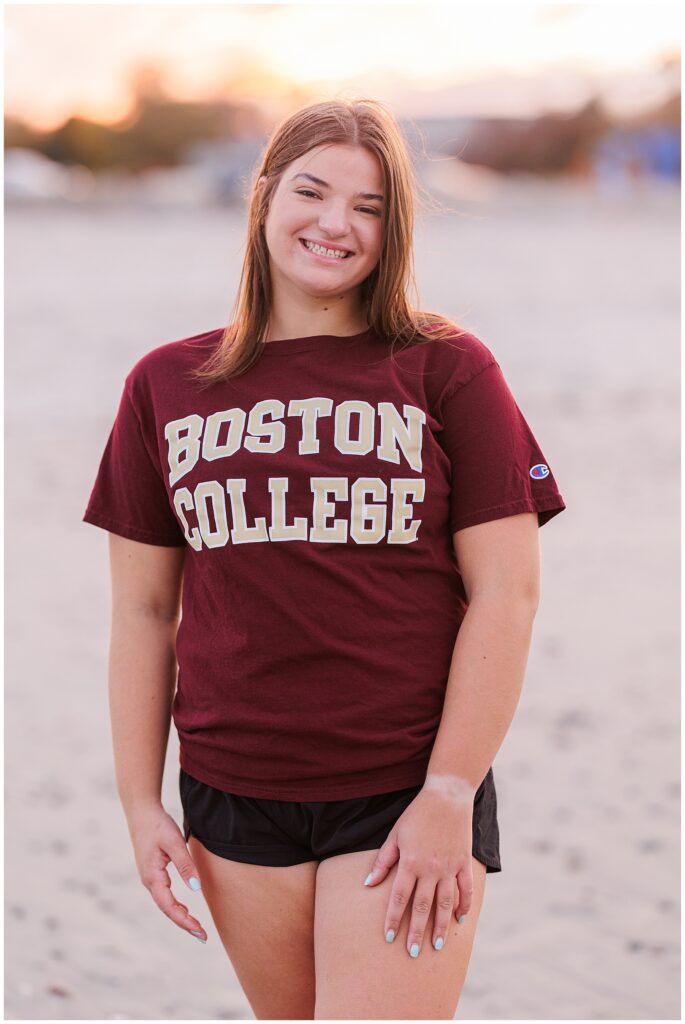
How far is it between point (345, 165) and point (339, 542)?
589 mm

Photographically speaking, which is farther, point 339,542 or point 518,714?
point 518,714

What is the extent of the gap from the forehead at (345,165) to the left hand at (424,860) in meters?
0.94

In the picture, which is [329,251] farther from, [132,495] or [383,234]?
[132,495]

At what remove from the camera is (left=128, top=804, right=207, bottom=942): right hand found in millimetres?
1948

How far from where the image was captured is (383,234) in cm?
190

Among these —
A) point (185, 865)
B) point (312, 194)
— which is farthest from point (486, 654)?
point (312, 194)

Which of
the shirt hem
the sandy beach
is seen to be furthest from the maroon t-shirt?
the sandy beach

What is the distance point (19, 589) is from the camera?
7.06 m

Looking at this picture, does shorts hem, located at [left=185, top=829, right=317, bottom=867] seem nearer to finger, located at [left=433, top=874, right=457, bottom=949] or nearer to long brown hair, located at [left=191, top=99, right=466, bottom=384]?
finger, located at [left=433, top=874, right=457, bottom=949]

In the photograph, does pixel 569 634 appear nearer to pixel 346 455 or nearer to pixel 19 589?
pixel 19 589

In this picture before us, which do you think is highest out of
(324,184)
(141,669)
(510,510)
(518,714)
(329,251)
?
(324,184)

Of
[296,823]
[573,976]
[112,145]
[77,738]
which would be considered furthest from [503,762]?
[112,145]

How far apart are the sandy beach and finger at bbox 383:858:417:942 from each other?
3.25ft

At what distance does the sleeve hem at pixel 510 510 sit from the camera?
5.77ft
